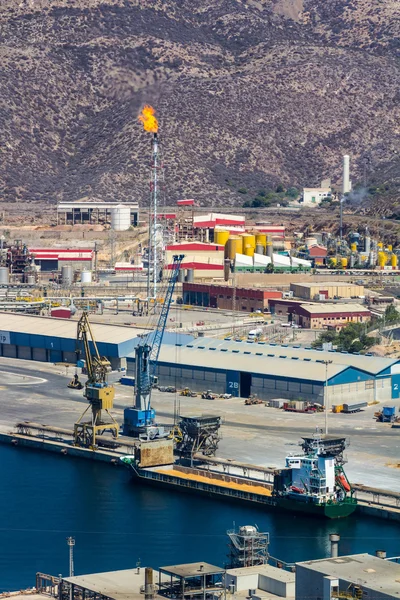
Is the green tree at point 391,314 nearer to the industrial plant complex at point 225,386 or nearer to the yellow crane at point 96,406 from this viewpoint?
the industrial plant complex at point 225,386

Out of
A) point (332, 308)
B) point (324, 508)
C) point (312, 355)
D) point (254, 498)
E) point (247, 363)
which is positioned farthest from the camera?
point (332, 308)

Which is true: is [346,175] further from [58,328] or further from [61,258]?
[58,328]

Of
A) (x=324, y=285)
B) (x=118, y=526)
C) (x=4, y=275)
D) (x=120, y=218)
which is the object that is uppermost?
(x=120, y=218)

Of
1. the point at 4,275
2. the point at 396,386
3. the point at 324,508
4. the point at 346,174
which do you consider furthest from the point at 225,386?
the point at 346,174

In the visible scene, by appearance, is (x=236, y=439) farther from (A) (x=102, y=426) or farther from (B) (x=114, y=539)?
(B) (x=114, y=539)

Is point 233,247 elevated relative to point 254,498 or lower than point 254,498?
elevated

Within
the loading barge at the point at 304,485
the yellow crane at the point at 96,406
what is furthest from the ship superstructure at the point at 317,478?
the yellow crane at the point at 96,406

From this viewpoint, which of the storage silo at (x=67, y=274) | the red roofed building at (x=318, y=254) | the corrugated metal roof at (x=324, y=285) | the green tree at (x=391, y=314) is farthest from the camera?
the red roofed building at (x=318, y=254)

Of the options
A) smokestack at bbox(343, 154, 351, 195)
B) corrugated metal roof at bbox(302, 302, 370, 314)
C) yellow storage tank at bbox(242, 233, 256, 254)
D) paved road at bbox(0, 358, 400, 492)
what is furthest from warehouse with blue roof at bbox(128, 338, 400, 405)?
smokestack at bbox(343, 154, 351, 195)
